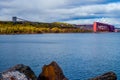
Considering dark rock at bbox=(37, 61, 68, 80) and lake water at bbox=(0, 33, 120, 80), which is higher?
dark rock at bbox=(37, 61, 68, 80)

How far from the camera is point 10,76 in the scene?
78.1 ft

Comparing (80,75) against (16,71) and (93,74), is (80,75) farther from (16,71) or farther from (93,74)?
(16,71)

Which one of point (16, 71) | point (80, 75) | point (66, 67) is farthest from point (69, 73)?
point (16, 71)

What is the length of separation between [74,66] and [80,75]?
33.2ft

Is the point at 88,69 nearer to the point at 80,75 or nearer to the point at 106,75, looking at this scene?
the point at 80,75

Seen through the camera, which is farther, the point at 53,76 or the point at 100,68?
the point at 100,68

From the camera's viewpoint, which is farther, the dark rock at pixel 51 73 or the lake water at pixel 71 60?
the lake water at pixel 71 60

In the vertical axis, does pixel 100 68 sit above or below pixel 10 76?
below

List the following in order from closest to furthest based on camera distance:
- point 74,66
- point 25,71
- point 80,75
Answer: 1. point 25,71
2. point 80,75
3. point 74,66

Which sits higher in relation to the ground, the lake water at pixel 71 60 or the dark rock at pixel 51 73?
the dark rock at pixel 51 73

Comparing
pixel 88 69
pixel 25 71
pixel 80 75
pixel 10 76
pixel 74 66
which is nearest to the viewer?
pixel 10 76

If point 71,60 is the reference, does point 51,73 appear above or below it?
above

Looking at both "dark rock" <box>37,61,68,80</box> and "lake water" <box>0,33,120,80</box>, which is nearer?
"dark rock" <box>37,61,68,80</box>

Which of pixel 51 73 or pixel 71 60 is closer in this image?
pixel 51 73
